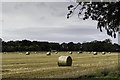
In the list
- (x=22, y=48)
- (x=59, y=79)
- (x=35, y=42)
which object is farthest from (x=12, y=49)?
(x=59, y=79)

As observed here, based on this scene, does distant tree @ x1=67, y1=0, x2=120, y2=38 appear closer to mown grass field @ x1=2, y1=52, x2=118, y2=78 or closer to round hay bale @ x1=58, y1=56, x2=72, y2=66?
mown grass field @ x1=2, y1=52, x2=118, y2=78

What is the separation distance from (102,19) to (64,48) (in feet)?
524

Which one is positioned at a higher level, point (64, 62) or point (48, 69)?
point (64, 62)

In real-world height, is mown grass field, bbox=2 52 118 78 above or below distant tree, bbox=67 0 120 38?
below

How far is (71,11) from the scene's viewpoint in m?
10.5

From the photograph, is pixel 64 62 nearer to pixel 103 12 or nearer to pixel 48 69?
pixel 48 69

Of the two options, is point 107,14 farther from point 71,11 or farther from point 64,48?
point 64,48

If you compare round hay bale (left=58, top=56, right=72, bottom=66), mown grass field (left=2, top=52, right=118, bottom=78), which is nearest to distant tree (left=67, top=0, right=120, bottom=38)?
mown grass field (left=2, top=52, right=118, bottom=78)

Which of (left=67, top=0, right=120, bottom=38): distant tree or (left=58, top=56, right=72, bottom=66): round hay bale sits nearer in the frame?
(left=67, top=0, right=120, bottom=38): distant tree

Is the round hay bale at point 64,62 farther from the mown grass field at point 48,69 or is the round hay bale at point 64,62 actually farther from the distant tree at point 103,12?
the distant tree at point 103,12

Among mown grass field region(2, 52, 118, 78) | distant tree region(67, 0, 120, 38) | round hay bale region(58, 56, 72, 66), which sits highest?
distant tree region(67, 0, 120, 38)

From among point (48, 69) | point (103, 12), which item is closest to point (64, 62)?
point (48, 69)

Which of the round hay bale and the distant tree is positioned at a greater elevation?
the distant tree

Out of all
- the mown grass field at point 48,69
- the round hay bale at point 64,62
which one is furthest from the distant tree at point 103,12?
the round hay bale at point 64,62
